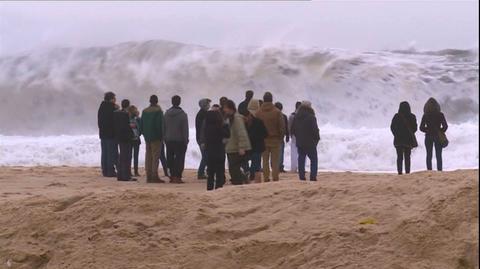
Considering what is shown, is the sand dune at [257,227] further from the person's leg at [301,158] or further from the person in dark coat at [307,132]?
the person's leg at [301,158]

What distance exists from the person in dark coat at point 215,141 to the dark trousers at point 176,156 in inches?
72.4

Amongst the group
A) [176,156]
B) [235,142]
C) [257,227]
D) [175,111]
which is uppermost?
[175,111]

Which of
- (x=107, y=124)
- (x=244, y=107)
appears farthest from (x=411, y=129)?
(x=107, y=124)

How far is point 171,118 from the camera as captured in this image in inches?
467

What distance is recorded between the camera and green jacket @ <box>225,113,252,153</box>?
10047 millimetres

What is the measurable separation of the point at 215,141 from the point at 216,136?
0.22 ft

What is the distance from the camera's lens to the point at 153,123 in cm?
1218

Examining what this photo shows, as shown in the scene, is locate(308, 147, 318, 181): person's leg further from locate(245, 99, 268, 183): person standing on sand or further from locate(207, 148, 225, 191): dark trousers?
locate(207, 148, 225, 191): dark trousers

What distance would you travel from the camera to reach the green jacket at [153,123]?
1216 centimetres

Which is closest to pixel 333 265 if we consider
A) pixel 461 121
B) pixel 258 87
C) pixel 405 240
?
pixel 405 240

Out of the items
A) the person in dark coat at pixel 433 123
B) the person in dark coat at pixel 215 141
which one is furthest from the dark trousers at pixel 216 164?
the person in dark coat at pixel 433 123

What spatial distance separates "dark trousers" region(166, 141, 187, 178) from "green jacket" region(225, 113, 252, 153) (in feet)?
6.34

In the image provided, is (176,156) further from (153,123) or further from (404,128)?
(404,128)

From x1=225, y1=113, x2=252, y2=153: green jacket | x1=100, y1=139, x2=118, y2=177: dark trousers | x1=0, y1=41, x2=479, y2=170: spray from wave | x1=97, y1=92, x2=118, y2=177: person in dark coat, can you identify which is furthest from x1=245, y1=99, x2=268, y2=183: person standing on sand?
x1=0, y1=41, x2=479, y2=170: spray from wave
